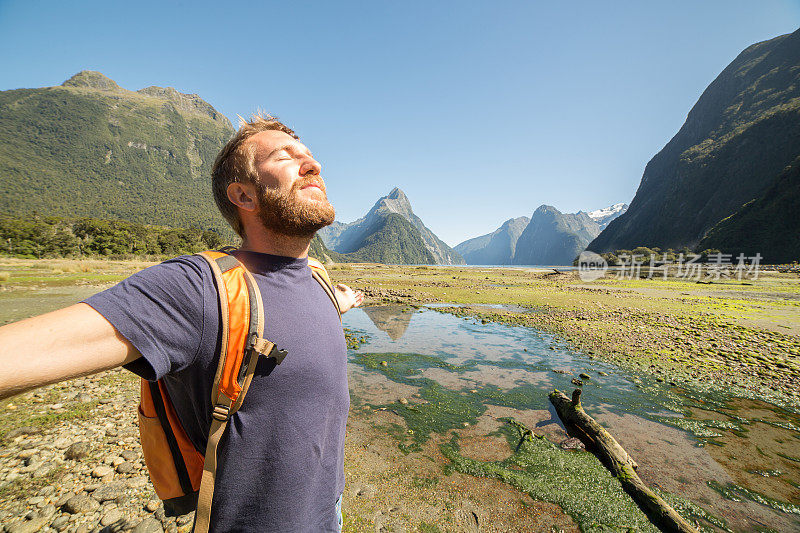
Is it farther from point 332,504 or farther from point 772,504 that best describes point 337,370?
point 772,504

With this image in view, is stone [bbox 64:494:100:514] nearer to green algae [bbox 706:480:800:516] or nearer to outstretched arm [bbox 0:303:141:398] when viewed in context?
outstretched arm [bbox 0:303:141:398]

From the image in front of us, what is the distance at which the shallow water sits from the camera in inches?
218

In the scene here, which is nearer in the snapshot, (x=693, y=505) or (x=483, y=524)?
(x=483, y=524)

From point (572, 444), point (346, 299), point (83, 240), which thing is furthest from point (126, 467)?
point (83, 240)

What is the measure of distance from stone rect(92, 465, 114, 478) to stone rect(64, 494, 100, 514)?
1.66 ft

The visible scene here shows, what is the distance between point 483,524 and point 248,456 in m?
4.80

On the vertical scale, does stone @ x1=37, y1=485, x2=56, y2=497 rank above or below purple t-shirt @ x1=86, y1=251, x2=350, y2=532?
below

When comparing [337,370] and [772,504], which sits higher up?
[337,370]

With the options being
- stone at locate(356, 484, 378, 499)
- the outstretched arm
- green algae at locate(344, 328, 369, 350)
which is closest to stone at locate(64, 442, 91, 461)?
stone at locate(356, 484, 378, 499)

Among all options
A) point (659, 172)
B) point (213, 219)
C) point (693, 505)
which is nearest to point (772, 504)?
point (693, 505)

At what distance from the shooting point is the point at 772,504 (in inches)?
204

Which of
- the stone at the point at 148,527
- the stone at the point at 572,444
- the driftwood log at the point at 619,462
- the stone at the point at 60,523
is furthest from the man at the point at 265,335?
the stone at the point at 572,444

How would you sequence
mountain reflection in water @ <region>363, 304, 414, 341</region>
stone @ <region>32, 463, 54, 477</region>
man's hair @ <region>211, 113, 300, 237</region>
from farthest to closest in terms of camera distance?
mountain reflection in water @ <region>363, 304, 414, 341</region> → stone @ <region>32, 463, 54, 477</region> → man's hair @ <region>211, 113, 300, 237</region>

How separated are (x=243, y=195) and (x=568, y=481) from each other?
7.25 metres
